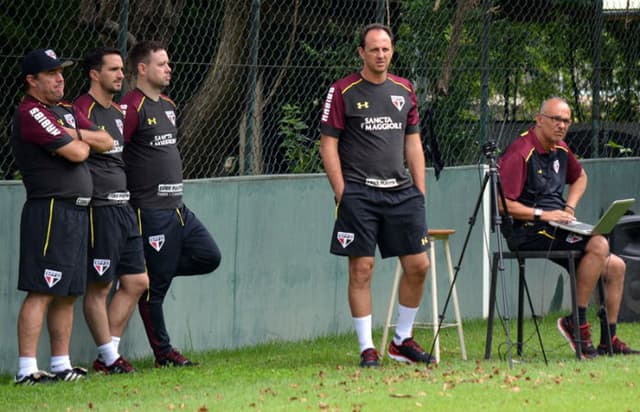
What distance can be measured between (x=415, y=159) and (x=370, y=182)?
17.6 inches

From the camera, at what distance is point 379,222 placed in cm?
998

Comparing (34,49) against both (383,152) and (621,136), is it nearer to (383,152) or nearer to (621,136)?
(383,152)

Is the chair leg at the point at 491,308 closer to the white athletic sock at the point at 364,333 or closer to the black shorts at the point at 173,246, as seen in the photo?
the white athletic sock at the point at 364,333

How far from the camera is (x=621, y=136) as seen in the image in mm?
15023

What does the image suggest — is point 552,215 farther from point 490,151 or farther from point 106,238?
point 106,238

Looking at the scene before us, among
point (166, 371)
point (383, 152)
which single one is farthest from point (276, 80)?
point (166, 371)

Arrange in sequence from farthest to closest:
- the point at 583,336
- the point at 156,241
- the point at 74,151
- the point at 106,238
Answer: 1. the point at 583,336
2. the point at 156,241
3. the point at 106,238
4. the point at 74,151

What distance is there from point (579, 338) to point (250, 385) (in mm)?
2415

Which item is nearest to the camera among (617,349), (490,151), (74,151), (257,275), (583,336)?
(74,151)

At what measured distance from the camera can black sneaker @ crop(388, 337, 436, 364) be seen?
9977mm

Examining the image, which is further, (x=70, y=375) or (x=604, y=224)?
(x=604, y=224)

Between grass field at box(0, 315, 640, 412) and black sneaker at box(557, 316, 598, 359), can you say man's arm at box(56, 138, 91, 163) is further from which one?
black sneaker at box(557, 316, 598, 359)

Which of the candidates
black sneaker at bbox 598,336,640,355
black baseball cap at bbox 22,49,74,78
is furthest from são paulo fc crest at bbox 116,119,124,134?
black sneaker at bbox 598,336,640,355

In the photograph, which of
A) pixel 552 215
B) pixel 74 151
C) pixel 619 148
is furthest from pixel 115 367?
pixel 619 148
